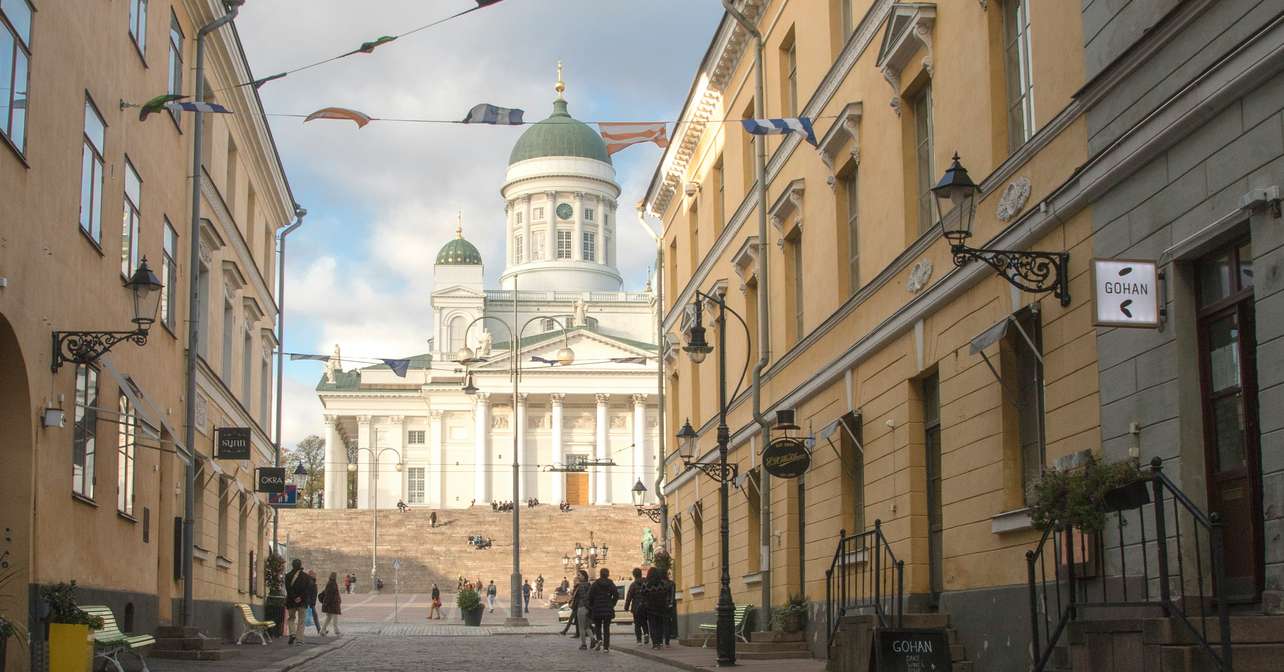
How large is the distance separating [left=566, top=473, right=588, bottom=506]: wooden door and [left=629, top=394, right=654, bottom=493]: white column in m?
3.53

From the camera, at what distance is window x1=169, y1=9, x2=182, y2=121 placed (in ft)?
81.3

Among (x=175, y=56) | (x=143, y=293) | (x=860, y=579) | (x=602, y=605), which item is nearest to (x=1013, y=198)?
(x=860, y=579)

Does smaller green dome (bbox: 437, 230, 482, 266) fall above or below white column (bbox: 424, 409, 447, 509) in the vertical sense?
Answer: above

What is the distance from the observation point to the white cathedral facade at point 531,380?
335ft

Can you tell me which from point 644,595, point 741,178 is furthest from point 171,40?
point 644,595

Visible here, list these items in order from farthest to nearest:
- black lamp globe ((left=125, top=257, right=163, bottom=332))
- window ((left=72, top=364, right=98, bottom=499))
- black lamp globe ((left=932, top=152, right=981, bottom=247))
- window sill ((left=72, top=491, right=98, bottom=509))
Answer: window ((left=72, top=364, right=98, bottom=499)) → window sill ((left=72, top=491, right=98, bottom=509)) → black lamp globe ((left=125, top=257, right=163, bottom=332)) → black lamp globe ((left=932, top=152, right=981, bottom=247))

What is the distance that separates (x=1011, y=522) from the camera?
1461 cm

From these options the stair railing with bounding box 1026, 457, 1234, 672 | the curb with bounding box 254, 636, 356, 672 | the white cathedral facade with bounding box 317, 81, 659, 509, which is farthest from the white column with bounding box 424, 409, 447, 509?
the stair railing with bounding box 1026, 457, 1234, 672

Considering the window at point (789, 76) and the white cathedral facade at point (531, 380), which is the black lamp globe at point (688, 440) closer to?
the window at point (789, 76)

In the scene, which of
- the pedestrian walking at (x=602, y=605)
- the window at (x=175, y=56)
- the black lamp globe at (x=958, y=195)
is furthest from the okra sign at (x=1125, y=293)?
the pedestrian walking at (x=602, y=605)

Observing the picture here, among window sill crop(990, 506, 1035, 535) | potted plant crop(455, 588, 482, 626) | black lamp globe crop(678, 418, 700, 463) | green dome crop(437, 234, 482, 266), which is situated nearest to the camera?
window sill crop(990, 506, 1035, 535)

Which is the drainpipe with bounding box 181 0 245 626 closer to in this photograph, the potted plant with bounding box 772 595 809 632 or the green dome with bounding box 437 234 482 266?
the potted plant with bounding box 772 595 809 632

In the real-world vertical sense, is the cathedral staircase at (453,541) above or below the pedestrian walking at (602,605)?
above

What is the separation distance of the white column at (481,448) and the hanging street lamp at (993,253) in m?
89.1
